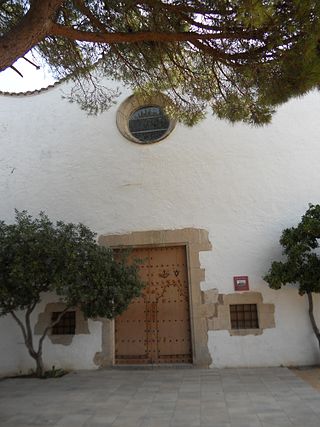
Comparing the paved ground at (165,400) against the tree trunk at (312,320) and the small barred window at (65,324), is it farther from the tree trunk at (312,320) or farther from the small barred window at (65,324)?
the small barred window at (65,324)

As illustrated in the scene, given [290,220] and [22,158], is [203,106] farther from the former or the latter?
[22,158]

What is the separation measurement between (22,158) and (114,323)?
12.3ft

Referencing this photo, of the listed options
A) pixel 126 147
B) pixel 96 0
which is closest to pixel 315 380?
pixel 126 147

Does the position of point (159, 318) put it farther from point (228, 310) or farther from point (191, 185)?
point (191, 185)

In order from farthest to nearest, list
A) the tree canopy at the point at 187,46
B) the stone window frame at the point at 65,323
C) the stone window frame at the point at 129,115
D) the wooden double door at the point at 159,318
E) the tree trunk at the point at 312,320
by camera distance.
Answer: the stone window frame at the point at 129,115 → the stone window frame at the point at 65,323 → the wooden double door at the point at 159,318 → the tree trunk at the point at 312,320 → the tree canopy at the point at 187,46

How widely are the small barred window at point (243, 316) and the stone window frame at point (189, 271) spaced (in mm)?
524

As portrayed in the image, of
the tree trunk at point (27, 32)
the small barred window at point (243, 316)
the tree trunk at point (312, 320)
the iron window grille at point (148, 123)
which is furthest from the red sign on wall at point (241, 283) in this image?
the tree trunk at point (27, 32)

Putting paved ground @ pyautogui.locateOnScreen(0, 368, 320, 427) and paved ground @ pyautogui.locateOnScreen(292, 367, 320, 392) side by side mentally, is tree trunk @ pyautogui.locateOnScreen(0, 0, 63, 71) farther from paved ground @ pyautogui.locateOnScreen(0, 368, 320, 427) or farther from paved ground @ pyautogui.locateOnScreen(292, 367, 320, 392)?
paved ground @ pyautogui.locateOnScreen(292, 367, 320, 392)

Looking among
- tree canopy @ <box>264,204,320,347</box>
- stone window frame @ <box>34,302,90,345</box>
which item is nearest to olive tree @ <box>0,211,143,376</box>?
stone window frame @ <box>34,302,90,345</box>

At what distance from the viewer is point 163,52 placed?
5.45 metres

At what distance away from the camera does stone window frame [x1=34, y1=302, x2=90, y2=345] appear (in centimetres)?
756

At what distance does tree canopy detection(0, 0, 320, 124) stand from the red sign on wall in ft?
9.50

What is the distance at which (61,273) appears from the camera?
6402mm

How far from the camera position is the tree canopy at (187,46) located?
3.81 m
